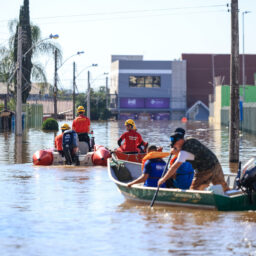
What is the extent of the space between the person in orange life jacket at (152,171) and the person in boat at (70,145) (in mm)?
7834

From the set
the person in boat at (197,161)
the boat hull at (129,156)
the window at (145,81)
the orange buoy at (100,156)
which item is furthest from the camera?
the window at (145,81)

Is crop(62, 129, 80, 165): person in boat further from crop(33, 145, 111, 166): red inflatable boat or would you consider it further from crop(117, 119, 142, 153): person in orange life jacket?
crop(117, 119, 142, 153): person in orange life jacket

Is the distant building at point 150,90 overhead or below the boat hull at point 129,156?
overhead

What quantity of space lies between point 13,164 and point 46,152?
1.66 m

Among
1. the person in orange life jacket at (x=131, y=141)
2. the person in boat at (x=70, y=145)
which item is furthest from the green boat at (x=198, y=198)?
the person in boat at (x=70, y=145)

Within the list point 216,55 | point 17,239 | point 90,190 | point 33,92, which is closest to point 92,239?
point 17,239

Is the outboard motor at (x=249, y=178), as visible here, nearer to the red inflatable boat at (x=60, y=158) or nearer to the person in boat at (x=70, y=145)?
the person in boat at (x=70, y=145)

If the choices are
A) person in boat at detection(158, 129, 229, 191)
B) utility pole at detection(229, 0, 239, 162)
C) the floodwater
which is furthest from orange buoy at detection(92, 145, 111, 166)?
person in boat at detection(158, 129, 229, 191)

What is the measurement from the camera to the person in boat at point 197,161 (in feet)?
45.0

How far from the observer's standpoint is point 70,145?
22891 millimetres

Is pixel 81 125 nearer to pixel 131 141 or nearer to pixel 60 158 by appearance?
pixel 60 158

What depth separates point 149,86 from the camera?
413 feet

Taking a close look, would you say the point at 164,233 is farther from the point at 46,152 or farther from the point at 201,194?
the point at 46,152

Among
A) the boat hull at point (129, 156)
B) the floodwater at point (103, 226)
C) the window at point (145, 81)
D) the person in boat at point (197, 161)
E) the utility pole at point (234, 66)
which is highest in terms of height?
the window at point (145, 81)
